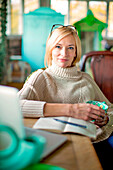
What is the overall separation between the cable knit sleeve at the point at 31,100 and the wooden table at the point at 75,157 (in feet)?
0.97

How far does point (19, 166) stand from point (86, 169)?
197 mm

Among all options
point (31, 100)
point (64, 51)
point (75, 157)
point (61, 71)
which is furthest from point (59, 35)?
point (75, 157)

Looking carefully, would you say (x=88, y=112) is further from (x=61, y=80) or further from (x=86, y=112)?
(x=61, y=80)

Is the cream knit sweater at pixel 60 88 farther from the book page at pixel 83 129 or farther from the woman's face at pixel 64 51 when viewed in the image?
the book page at pixel 83 129

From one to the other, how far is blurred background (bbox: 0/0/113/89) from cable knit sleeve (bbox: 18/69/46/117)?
815 millimetres

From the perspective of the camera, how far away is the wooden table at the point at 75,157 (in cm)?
51

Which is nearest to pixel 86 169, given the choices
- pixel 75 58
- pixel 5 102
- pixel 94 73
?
pixel 5 102

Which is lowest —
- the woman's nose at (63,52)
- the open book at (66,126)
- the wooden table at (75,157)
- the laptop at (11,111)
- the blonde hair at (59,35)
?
the wooden table at (75,157)

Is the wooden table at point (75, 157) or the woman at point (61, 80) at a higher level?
the woman at point (61, 80)

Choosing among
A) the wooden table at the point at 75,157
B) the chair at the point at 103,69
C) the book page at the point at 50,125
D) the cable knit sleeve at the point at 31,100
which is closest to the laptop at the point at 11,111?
the wooden table at the point at 75,157

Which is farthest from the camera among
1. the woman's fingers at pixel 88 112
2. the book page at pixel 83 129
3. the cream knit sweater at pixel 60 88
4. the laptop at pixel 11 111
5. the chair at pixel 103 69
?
A: the chair at pixel 103 69

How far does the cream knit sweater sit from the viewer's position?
3.57 feet

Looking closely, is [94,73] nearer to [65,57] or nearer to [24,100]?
[65,57]

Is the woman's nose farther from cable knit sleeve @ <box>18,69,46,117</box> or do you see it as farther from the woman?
cable knit sleeve @ <box>18,69,46,117</box>
